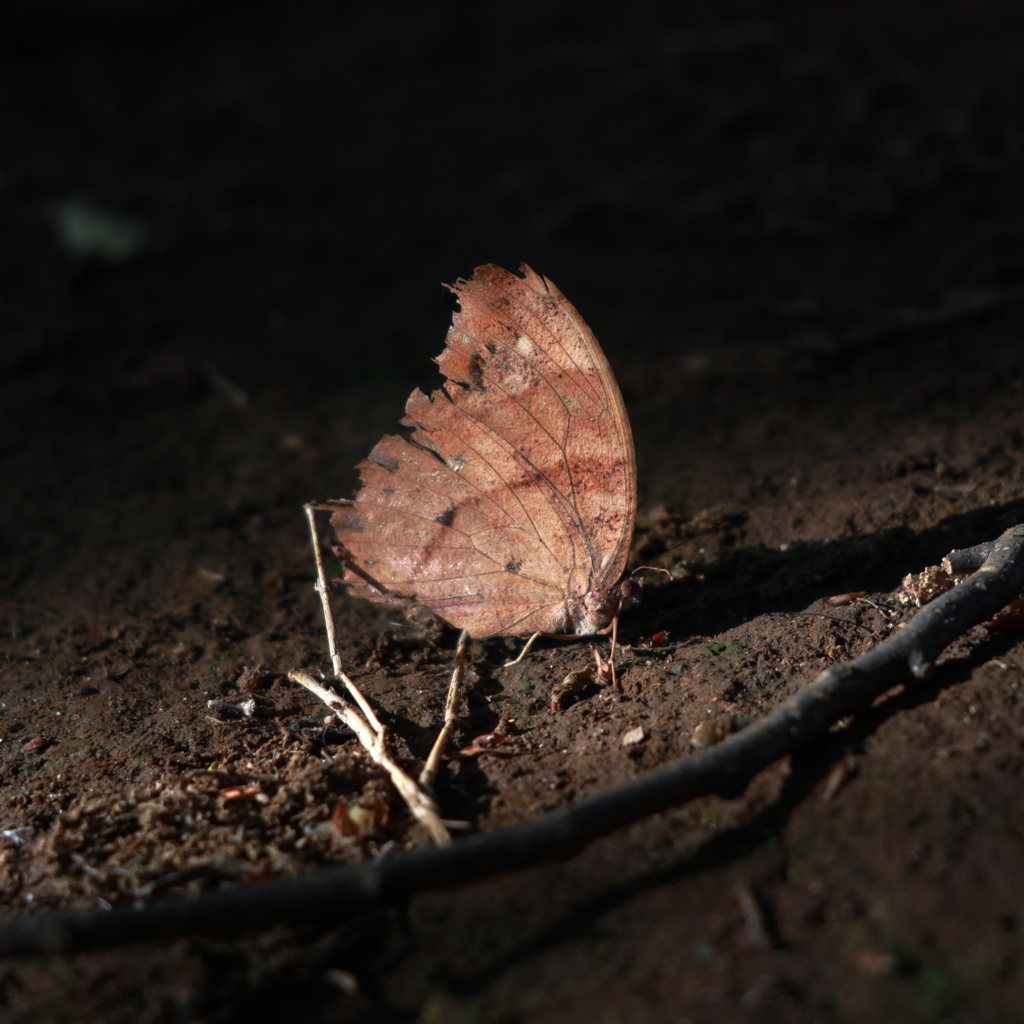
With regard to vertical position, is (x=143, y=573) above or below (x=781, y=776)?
below

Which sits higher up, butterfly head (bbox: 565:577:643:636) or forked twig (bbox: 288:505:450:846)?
butterfly head (bbox: 565:577:643:636)

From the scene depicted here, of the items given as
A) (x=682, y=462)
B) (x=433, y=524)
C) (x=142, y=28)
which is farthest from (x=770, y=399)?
(x=142, y=28)

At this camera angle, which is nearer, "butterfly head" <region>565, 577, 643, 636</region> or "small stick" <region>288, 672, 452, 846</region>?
"small stick" <region>288, 672, 452, 846</region>

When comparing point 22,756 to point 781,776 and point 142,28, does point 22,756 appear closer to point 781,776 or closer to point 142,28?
point 781,776

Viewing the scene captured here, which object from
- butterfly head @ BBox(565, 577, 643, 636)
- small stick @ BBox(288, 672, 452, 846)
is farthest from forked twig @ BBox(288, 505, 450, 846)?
butterfly head @ BBox(565, 577, 643, 636)

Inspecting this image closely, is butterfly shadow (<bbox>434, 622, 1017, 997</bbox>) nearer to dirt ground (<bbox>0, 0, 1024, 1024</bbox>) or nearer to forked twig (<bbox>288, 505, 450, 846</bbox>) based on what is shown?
dirt ground (<bbox>0, 0, 1024, 1024</bbox>)

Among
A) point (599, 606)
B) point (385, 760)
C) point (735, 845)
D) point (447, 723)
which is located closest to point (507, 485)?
point (599, 606)

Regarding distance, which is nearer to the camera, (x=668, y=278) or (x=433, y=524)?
(x=433, y=524)
